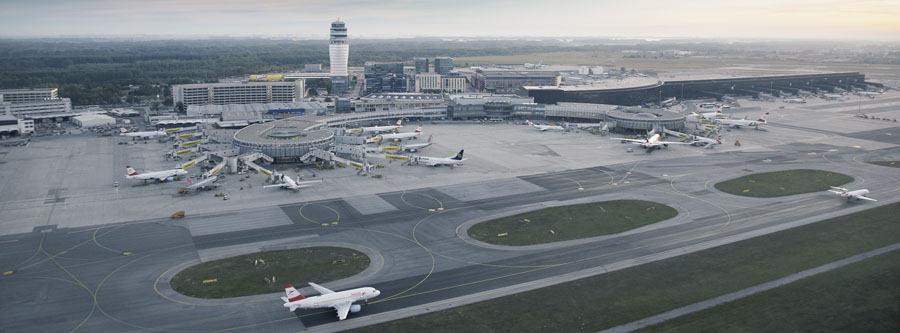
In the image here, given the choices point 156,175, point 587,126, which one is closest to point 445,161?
point 156,175

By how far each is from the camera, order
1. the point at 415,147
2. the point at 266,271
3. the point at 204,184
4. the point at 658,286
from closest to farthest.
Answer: the point at 658,286 → the point at 266,271 → the point at 204,184 → the point at 415,147

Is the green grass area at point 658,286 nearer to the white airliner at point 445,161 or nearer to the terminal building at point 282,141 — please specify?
the white airliner at point 445,161

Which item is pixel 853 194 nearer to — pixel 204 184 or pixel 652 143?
pixel 652 143

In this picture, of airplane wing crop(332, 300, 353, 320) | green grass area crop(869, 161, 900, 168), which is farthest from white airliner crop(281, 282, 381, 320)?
green grass area crop(869, 161, 900, 168)

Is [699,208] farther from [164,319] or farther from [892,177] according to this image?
[164,319]

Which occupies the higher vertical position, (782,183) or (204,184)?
(782,183)

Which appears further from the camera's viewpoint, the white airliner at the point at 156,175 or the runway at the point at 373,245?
the white airliner at the point at 156,175

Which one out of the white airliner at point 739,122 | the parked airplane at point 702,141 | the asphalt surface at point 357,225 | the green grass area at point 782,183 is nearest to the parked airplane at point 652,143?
A: the asphalt surface at point 357,225

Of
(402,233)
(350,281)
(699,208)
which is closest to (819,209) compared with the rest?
(699,208)
